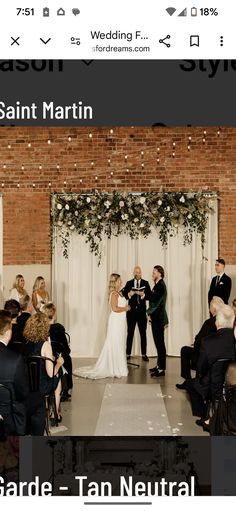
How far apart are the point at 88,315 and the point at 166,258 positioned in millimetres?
1597

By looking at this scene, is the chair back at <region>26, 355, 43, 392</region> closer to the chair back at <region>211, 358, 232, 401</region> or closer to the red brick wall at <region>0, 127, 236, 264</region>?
the chair back at <region>211, 358, 232, 401</region>

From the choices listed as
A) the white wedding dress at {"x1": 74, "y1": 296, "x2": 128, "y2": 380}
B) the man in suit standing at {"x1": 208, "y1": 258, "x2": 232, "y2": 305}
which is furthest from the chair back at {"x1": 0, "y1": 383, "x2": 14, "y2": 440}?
the man in suit standing at {"x1": 208, "y1": 258, "x2": 232, "y2": 305}

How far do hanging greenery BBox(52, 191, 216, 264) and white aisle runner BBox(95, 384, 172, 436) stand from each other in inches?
134

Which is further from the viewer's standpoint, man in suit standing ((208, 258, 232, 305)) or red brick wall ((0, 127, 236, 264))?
red brick wall ((0, 127, 236, 264))

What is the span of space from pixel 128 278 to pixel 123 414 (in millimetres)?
4656

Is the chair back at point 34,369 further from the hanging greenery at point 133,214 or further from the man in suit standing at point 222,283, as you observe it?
the hanging greenery at point 133,214

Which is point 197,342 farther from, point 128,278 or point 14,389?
point 128,278

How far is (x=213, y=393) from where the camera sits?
5.93 meters

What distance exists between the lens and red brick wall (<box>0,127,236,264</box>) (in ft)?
39.1

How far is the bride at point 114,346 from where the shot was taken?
32.0 ft

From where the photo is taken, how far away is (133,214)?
11672mm
